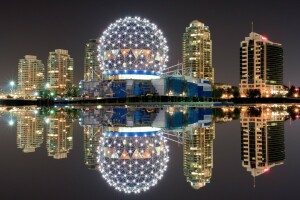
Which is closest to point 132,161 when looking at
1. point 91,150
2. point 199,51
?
point 91,150

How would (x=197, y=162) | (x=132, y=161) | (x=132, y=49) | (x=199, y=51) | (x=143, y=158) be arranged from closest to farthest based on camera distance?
(x=197, y=162), (x=132, y=161), (x=143, y=158), (x=132, y=49), (x=199, y=51)

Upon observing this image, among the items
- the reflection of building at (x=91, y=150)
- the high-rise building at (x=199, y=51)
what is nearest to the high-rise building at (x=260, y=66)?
the high-rise building at (x=199, y=51)

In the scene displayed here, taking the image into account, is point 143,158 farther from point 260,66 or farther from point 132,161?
point 260,66

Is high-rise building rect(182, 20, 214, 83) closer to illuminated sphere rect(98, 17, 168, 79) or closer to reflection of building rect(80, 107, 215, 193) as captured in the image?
illuminated sphere rect(98, 17, 168, 79)

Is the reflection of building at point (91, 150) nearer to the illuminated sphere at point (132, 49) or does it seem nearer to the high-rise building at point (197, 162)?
the high-rise building at point (197, 162)

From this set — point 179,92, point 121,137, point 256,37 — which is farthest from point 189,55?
point 121,137

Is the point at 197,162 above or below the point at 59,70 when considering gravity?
below

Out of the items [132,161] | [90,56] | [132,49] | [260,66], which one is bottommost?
[132,161]
